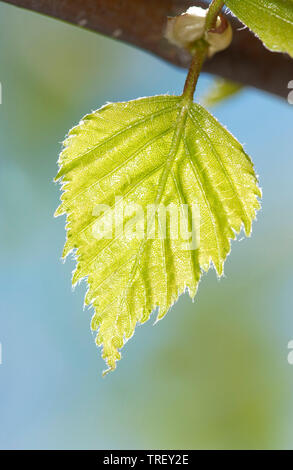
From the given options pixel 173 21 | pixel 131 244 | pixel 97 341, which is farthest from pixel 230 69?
pixel 97 341

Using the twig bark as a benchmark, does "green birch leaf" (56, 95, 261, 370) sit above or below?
below

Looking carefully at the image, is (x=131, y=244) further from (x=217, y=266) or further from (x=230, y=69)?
(x=230, y=69)

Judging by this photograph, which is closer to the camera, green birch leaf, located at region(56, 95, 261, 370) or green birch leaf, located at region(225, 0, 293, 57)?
green birch leaf, located at region(225, 0, 293, 57)

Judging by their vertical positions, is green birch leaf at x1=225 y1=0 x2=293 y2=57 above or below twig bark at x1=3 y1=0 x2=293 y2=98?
below

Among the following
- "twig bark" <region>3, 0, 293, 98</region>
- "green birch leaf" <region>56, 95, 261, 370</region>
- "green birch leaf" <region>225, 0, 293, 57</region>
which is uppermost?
"twig bark" <region>3, 0, 293, 98</region>
